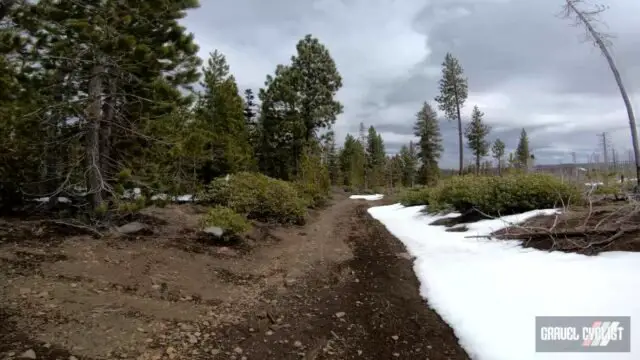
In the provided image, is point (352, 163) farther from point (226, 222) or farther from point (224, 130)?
point (226, 222)

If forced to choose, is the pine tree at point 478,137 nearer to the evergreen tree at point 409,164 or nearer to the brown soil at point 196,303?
the evergreen tree at point 409,164

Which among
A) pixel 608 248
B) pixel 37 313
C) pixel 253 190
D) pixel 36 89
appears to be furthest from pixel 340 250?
pixel 36 89

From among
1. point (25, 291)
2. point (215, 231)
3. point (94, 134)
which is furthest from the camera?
point (215, 231)

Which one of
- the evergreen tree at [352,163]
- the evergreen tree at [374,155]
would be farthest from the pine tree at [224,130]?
the evergreen tree at [374,155]

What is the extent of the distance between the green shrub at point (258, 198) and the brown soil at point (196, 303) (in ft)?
13.1

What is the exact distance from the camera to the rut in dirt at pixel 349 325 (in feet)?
12.8

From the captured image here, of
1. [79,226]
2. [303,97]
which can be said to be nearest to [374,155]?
[303,97]

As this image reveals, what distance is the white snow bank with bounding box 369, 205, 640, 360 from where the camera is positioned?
3.75 meters

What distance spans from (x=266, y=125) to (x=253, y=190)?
17.9 metres

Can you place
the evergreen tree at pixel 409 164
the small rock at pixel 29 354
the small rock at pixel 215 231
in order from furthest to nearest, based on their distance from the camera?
the evergreen tree at pixel 409 164, the small rock at pixel 215 231, the small rock at pixel 29 354

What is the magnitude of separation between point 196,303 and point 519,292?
408 cm

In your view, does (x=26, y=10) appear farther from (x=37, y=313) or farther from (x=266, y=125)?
(x=266, y=125)

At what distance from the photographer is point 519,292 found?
4676 millimetres

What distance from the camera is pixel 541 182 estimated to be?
9.65m
